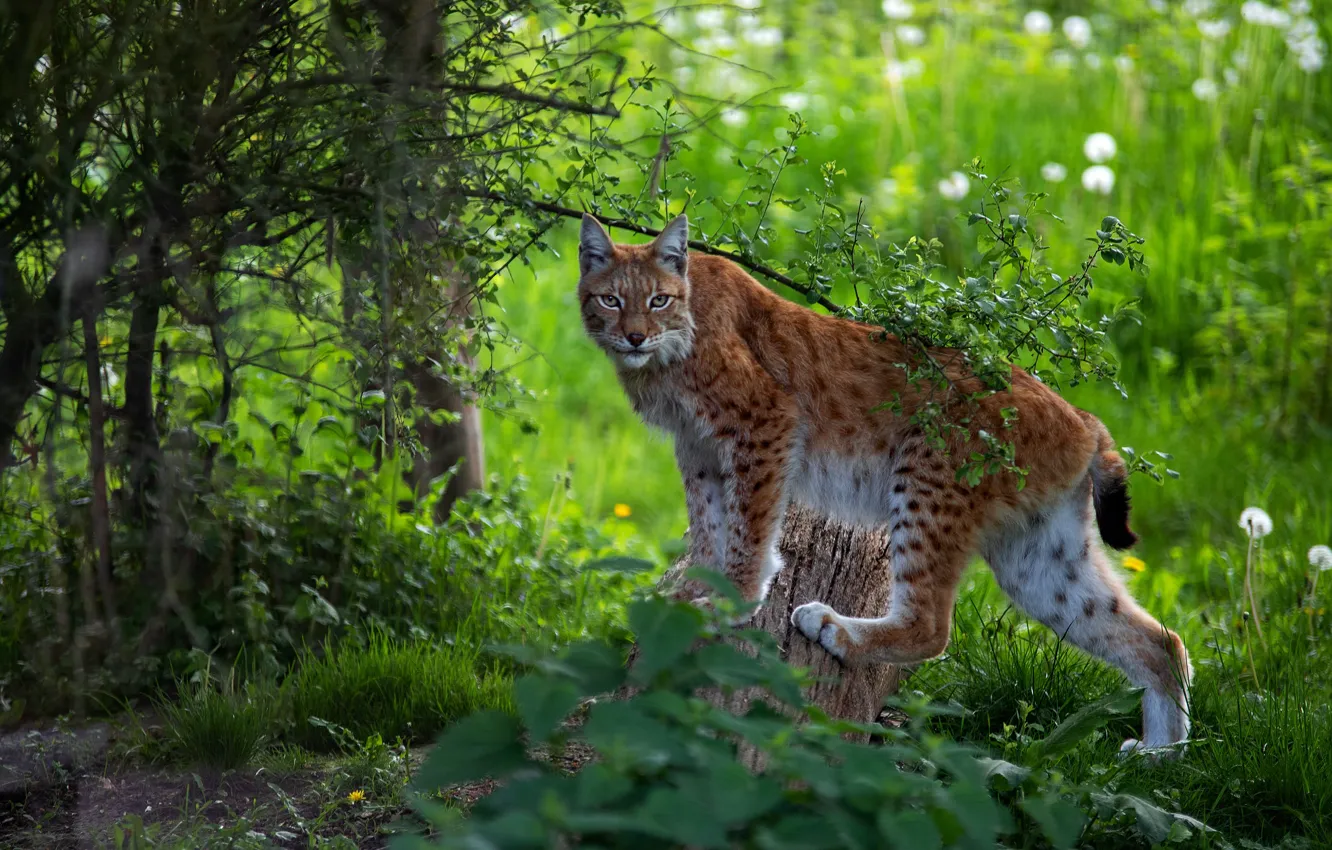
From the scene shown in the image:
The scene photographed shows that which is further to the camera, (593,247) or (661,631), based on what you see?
(593,247)

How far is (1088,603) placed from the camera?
12.9 ft

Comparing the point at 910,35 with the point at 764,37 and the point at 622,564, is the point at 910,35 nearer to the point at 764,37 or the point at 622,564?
the point at 764,37

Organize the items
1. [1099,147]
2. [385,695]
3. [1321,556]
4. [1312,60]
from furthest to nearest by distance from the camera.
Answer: [1312,60] → [1099,147] → [1321,556] → [385,695]

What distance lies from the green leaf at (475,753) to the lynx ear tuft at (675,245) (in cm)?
194

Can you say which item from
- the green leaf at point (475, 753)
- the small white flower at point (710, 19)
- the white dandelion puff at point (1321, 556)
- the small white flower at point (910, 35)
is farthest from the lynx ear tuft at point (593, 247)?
the small white flower at point (710, 19)

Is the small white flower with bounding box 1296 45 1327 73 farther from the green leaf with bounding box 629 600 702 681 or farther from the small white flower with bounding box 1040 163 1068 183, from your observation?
the green leaf with bounding box 629 600 702 681

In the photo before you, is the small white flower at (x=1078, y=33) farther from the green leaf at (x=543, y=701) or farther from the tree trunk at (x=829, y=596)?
the green leaf at (x=543, y=701)

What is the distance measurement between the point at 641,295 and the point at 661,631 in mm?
1871

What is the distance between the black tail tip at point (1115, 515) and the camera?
3.94m

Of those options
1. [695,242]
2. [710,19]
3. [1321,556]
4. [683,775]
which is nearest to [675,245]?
[695,242]

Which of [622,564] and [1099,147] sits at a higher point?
[1099,147]

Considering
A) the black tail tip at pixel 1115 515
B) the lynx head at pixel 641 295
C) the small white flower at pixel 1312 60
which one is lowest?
the black tail tip at pixel 1115 515

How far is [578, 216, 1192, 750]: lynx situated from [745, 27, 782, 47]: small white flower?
6.61 meters

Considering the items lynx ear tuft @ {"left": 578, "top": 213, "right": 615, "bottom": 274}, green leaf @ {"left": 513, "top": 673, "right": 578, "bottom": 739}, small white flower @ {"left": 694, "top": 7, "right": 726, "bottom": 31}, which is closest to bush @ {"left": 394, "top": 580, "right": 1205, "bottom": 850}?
green leaf @ {"left": 513, "top": 673, "right": 578, "bottom": 739}
